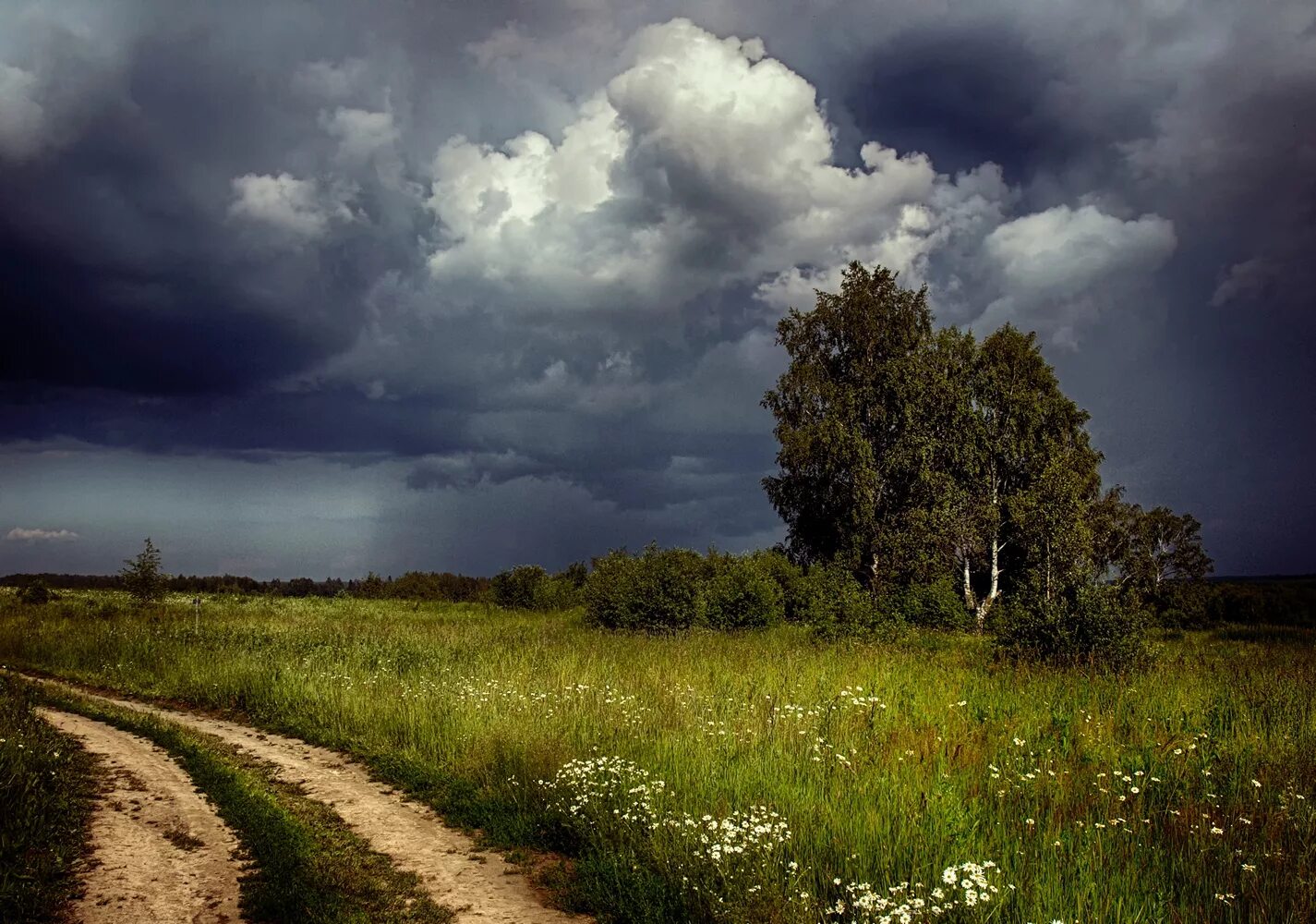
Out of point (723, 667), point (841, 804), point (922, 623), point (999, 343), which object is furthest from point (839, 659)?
point (999, 343)

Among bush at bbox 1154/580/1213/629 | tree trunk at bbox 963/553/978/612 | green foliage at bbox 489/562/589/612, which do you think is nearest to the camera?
tree trunk at bbox 963/553/978/612

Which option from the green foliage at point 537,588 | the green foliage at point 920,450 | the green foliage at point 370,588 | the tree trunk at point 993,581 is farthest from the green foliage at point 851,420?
the green foliage at point 370,588

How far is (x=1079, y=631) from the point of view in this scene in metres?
15.4

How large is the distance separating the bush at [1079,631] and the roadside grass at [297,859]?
42.9 feet

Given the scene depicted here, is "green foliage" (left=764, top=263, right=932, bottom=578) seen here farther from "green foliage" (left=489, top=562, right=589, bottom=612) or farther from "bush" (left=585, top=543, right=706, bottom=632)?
"green foliage" (left=489, top=562, right=589, bottom=612)

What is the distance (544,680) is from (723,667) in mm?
3535

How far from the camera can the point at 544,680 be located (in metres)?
13.2

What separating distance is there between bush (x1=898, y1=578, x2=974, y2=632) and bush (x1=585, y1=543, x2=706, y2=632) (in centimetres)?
832

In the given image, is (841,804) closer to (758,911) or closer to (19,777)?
(758,911)

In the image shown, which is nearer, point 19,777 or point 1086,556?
point 19,777

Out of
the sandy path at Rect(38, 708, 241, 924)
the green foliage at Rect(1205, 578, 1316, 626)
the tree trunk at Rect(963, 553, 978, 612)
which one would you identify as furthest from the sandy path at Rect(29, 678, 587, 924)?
the green foliage at Rect(1205, 578, 1316, 626)

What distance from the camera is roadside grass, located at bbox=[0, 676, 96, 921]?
242 inches

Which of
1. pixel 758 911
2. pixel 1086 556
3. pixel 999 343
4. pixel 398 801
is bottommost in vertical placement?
pixel 398 801

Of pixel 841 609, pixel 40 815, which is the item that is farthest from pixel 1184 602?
pixel 40 815
